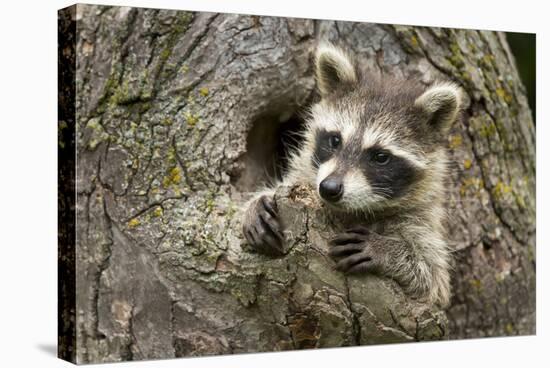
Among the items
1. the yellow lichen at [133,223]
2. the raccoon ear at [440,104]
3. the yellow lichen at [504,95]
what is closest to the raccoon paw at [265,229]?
the yellow lichen at [133,223]

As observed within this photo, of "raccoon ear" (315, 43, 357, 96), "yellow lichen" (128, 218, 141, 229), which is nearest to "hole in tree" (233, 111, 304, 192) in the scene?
"raccoon ear" (315, 43, 357, 96)

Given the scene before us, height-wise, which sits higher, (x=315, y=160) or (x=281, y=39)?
(x=281, y=39)

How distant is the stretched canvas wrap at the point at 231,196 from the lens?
16.6ft

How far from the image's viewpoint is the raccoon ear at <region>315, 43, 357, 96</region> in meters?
5.50

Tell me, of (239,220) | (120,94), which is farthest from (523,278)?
(120,94)

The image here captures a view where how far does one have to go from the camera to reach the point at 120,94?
5191mm

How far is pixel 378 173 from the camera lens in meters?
5.12

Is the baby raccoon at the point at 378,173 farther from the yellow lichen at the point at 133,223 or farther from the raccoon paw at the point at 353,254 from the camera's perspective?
the yellow lichen at the point at 133,223

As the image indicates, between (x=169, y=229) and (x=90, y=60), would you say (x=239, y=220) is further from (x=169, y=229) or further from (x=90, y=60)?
(x=90, y=60)

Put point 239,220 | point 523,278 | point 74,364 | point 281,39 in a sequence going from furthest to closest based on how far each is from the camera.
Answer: point 523,278
point 281,39
point 239,220
point 74,364

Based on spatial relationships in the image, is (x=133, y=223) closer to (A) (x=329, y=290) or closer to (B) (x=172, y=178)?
(B) (x=172, y=178)

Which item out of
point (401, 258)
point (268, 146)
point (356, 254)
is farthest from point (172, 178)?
point (401, 258)

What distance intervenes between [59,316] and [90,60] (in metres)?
1.76

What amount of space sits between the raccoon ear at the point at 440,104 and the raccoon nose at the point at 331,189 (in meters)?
0.99
